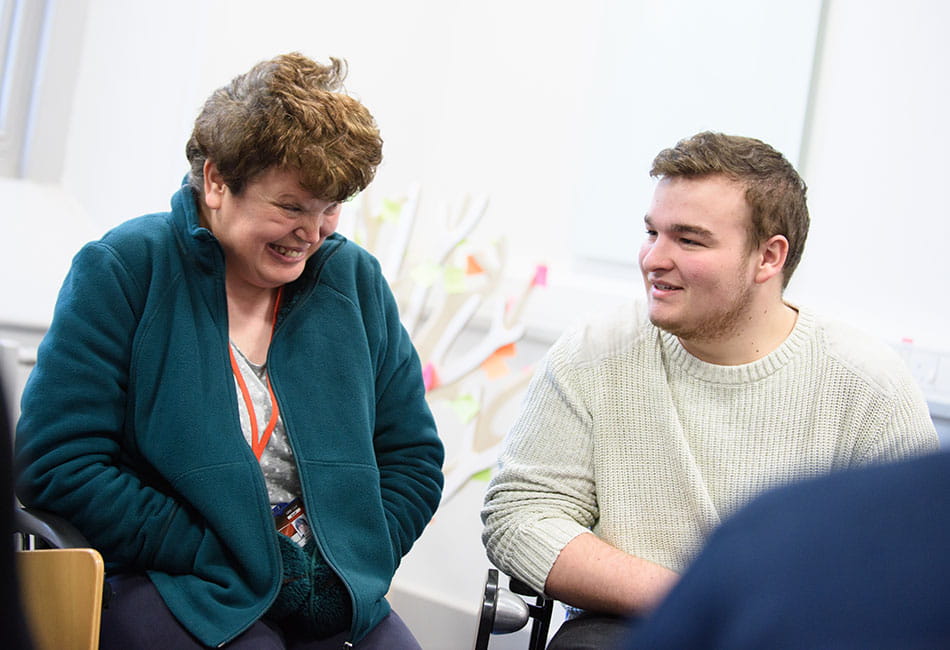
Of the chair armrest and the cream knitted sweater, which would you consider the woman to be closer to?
the chair armrest

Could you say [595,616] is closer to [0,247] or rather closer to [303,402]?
[303,402]

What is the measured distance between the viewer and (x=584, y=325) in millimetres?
1984

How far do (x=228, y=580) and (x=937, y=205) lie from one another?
6.31 feet

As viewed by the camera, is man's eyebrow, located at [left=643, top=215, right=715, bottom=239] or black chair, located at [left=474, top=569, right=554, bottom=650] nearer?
black chair, located at [left=474, top=569, right=554, bottom=650]

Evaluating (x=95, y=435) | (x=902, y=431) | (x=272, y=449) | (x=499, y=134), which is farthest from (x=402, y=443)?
(x=499, y=134)

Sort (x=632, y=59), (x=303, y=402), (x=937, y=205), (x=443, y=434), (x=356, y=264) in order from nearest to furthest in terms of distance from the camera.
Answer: (x=303, y=402) < (x=356, y=264) < (x=937, y=205) < (x=632, y=59) < (x=443, y=434)

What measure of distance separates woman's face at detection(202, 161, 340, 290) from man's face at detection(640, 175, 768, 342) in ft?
1.87

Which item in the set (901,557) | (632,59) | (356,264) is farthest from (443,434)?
(901,557)

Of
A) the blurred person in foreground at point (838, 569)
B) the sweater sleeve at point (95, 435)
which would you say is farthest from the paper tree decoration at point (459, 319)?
the blurred person in foreground at point (838, 569)

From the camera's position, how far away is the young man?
1840mm

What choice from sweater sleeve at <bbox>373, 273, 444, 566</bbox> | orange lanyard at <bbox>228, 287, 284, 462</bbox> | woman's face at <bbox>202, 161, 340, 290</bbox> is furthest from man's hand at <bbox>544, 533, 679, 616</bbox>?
woman's face at <bbox>202, 161, 340, 290</bbox>

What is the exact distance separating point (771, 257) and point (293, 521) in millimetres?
929

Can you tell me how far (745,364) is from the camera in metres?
1.89

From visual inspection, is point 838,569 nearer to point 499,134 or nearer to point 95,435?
point 95,435
